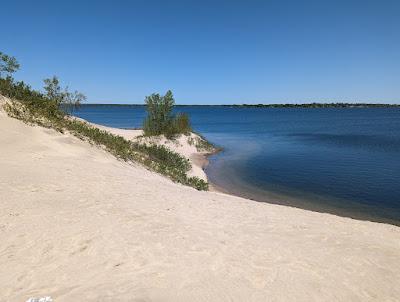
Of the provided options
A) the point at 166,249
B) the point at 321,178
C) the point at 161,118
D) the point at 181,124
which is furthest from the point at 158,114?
the point at 166,249

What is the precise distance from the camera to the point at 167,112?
4238cm

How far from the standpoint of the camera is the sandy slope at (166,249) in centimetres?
573

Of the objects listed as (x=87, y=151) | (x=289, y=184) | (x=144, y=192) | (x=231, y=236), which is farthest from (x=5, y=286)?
(x=289, y=184)

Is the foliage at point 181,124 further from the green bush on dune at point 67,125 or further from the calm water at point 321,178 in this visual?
the green bush on dune at point 67,125

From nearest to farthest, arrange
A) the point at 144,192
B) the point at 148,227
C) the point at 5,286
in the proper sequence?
1. the point at 5,286
2. the point at 148,227
3. the point at 144,192

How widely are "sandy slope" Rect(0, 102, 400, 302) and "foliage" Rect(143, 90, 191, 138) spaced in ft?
95.2

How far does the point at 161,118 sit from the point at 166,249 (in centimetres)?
3511

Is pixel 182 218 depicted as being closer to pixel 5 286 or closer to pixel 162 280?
pixel 162 280

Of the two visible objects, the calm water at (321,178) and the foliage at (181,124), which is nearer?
the calm water at (321,178)

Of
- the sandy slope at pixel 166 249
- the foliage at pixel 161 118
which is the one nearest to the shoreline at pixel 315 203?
the sandy slope at pixel 166 249

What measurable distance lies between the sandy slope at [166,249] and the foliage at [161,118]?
29.0m

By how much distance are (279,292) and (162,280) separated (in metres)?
1.94

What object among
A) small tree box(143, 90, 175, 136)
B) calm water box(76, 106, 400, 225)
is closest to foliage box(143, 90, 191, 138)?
small tree box(143, 90, 175, 136)

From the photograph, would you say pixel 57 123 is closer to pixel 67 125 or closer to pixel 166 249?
pixel 67 125
